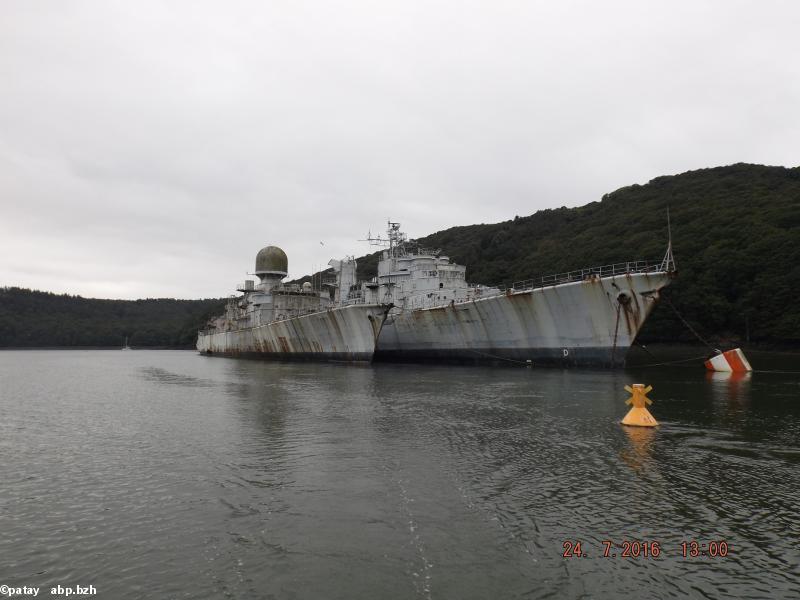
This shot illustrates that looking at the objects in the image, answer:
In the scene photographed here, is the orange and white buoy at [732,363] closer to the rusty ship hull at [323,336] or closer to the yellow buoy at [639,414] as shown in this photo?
the yellow buoy at [639,414]

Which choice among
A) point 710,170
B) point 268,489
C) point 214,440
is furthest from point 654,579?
point 710,170

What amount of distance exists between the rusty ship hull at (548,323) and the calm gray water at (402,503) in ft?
41.0

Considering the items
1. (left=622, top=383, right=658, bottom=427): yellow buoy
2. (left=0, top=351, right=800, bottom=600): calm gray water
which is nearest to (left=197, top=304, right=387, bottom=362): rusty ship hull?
(left=0, top=351, right=800, bottom=600): calm gray water

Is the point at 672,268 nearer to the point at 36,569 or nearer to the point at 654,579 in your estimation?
the point at 654,579

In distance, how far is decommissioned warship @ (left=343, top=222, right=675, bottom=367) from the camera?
2720 cm

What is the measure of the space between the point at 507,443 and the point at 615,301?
19264 mm

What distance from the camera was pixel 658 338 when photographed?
5150 centimetres

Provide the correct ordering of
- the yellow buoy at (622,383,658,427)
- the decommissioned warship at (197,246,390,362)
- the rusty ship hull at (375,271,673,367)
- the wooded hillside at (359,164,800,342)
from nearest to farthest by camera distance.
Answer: the yellow buoy at (622,383,658,427) → the rusty ship hull at (375,271,673,367) → the decommissioned warship at (197,246,390,362) → the wooded hillside at (359,164,800,342)

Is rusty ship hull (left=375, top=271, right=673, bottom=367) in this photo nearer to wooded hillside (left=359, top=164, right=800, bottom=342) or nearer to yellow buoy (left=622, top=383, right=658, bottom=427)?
yellow buoy (left=622, top=383, right=658, bottom=427)

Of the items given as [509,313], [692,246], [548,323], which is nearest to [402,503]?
[548,323]

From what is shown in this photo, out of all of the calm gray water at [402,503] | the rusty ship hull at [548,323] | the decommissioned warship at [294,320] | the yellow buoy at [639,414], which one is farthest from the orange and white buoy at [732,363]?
the decommissioned warship at [294,320]

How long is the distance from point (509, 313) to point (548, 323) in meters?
2.46

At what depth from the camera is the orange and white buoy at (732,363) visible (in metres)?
28.2

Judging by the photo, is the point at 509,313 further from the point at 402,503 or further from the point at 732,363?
the point at 402,503
